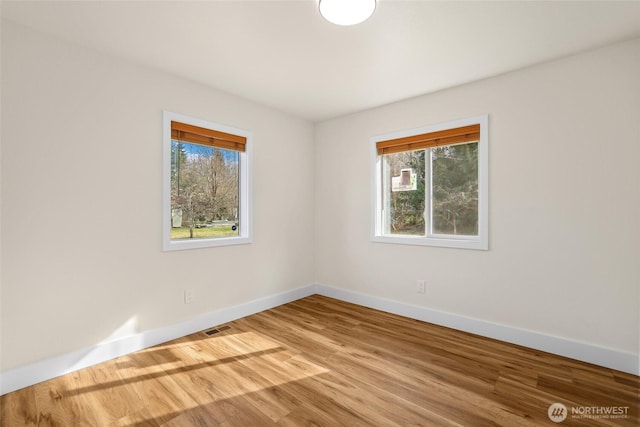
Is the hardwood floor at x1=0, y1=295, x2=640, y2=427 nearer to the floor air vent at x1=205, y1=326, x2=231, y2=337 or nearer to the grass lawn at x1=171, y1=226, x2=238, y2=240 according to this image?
the floor air vent at x1=205, y1=326, x2=231, y2=337

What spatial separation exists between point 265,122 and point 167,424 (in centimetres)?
303

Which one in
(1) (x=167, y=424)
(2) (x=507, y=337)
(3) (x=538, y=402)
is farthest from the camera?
(2) (x=507, y=337)

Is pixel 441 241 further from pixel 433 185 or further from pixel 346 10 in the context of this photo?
pixel 346 10

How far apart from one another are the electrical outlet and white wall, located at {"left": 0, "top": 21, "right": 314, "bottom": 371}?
0.04m

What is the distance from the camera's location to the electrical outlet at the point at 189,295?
9.33 ft

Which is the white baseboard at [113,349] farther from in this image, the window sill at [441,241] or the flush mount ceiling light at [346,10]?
the flush mount ceiling light at [346,10]

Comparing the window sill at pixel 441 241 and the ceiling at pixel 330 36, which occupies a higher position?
the ceiling at pixel 330 36

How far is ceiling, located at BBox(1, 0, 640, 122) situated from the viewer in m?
1.84

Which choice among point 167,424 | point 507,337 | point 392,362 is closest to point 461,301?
point 507,337

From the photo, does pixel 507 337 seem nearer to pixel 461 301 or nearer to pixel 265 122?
pixel 461 301

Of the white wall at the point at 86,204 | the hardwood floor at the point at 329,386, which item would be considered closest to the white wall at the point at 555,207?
the hardwood floor at the point at 329,386

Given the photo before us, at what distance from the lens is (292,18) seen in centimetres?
194

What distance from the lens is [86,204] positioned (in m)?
2.26

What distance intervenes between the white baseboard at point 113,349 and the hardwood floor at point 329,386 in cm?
7
